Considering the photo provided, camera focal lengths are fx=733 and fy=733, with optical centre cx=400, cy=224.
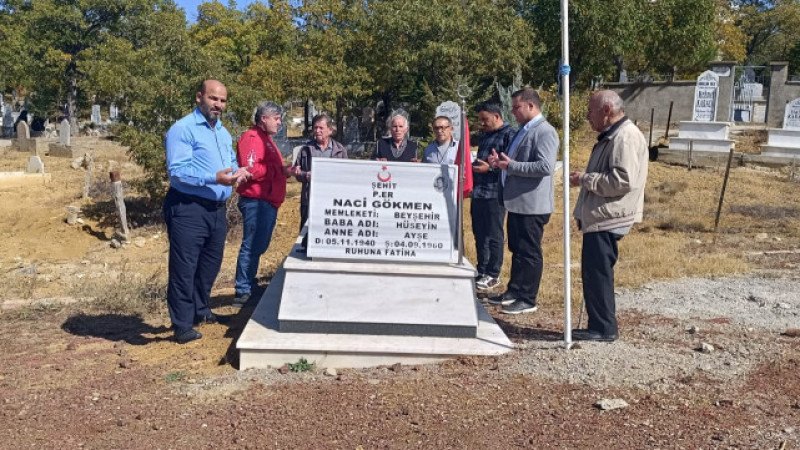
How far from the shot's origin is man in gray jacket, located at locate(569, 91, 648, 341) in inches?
192

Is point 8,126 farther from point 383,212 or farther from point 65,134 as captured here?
point 383,212

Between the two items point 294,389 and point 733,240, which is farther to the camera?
point 733,240

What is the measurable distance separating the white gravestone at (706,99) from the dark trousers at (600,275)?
56.7ft

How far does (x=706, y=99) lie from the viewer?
20.8 metres

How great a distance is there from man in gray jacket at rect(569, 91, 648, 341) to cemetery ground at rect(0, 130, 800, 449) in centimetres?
41

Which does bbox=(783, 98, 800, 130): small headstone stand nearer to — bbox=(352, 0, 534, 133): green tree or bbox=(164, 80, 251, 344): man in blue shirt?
bbox=(352, 0, 534, 133): green tree

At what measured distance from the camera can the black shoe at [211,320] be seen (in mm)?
6051

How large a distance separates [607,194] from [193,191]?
2.95m

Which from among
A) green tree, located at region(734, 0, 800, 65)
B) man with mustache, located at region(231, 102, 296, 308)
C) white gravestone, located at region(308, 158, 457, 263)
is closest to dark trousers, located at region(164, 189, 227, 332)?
man with mustache, located at region(231, 102, 296, 308)

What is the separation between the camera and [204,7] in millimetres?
45406

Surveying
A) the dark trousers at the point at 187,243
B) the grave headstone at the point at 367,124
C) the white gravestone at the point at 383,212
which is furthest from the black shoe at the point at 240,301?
the grave headstone at the point at 367,124

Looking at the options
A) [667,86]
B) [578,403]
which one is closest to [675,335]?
[578,403]

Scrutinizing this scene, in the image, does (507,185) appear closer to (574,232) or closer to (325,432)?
(325,432)

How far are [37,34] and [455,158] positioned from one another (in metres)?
36.9
